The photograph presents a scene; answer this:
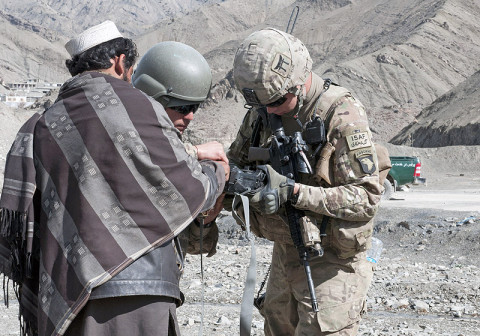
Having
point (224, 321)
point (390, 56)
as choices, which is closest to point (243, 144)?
point (224, 321)

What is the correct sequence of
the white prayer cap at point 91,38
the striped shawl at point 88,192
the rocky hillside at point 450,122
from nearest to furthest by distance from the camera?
the striped shawl at point 88,192 < the white prayer cap at point 91,38 < the rocky hillside at point 450,122

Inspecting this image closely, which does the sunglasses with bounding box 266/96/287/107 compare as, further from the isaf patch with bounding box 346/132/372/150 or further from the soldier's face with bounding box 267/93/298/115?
the isaf patch with bounding box 346/132/372/150

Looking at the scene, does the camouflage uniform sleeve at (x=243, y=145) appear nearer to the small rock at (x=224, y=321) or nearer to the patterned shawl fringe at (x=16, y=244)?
the patterned shawl fringe at (x=16, y=244)

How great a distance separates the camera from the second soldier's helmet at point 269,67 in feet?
10.1

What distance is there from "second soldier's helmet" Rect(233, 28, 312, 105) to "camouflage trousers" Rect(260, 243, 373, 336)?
2.65 ft

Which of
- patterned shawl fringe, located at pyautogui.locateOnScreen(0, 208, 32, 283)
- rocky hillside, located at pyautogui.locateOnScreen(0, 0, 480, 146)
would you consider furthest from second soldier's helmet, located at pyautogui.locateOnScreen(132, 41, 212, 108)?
rocky hillside, located at pyautogui.locateOnScreen(0, 0, 480, 146)

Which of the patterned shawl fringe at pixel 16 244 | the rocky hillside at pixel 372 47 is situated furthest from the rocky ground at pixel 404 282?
the rocky hillside at pixel 372 47

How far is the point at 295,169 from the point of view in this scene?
3.15 m

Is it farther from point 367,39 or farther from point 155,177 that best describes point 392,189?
point 367,39

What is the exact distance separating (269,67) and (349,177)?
0.64 m

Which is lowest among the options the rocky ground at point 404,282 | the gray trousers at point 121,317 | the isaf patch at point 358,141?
the rocky ground at point 404,282

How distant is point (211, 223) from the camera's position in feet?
11.0

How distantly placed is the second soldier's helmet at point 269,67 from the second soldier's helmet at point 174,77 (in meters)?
0.19

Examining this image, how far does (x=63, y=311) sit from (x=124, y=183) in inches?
19.3
